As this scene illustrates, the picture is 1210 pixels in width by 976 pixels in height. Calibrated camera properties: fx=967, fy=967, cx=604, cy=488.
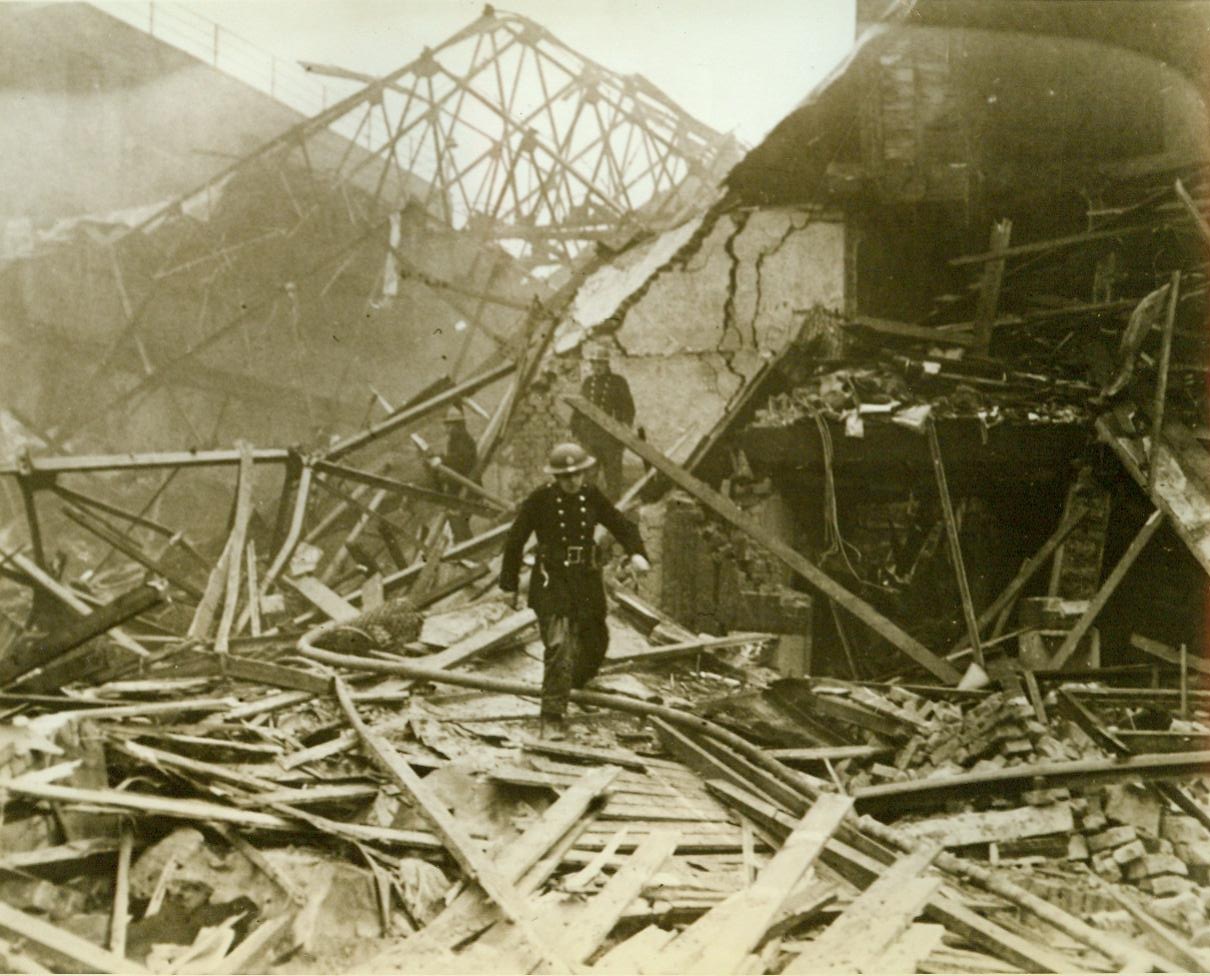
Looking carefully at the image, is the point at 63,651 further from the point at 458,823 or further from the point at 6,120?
the point at 6,120

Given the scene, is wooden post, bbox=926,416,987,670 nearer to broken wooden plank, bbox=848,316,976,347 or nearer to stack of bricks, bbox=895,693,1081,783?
broken wooden plank, bbox=848,316,976,347

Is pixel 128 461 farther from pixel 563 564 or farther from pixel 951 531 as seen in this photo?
pixel 951 531

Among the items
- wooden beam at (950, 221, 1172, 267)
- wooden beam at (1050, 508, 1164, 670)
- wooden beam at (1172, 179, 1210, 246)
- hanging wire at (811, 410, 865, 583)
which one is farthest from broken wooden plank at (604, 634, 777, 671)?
wooden beam at (1172, 179, 1210, 246)

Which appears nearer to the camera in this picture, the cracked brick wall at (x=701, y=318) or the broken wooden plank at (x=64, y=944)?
the broken wooden plank at (x=64, y=944)

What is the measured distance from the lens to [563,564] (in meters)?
6.25

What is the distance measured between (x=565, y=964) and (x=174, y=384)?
1366 cm

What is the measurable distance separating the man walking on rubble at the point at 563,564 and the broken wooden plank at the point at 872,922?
2.48 meters

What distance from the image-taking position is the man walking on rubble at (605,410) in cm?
1022

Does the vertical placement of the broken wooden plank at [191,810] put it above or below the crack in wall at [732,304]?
below

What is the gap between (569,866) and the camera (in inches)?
163

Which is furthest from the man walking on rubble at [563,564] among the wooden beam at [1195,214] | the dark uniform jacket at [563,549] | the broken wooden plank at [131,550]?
the wooden beam at [1195,214]

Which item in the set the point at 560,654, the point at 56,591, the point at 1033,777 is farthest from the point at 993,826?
the point at 56,591

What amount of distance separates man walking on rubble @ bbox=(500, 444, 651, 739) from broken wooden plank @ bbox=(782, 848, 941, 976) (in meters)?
2.48

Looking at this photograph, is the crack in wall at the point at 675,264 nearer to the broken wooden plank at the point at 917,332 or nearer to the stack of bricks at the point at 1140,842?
the broken wooden plank at the point at 917,332
